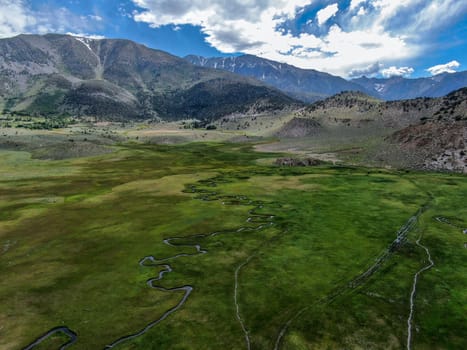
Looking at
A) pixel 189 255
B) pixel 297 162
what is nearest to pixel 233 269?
pixel 189 255

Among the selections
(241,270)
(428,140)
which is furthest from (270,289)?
(428,140)

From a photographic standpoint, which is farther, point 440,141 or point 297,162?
point 297,162

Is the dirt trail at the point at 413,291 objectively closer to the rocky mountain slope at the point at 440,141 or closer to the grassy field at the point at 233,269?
the grassy field at the point at 233,269

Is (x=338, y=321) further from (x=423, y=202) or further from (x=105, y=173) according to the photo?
(x=105, y=173)

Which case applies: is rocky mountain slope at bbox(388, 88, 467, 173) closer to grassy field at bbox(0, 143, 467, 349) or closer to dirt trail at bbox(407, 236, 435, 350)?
grassy field at bbox(0, 143, 467, 349)

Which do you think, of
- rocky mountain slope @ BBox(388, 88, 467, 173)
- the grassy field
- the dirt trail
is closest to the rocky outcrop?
rocky mountain slope @ BBox(388, 88, 467, 173)

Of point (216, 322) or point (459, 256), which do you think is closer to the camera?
point (216, 322)

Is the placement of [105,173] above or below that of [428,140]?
below

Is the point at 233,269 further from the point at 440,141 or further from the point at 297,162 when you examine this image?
the point at 440,141
